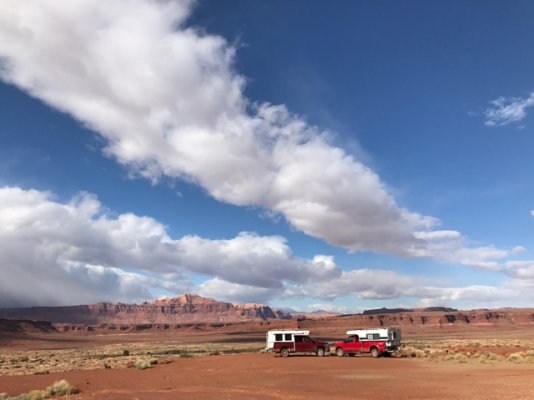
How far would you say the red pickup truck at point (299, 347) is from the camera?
40562mm

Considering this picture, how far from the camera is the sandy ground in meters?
19.3

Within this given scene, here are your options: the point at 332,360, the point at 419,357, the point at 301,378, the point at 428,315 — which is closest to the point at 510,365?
the point at 419,357

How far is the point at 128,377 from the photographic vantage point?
27.7 m

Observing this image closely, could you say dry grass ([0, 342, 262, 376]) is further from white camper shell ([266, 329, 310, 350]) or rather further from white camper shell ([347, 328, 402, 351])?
white camper shell ([347, 328, 402, 351])

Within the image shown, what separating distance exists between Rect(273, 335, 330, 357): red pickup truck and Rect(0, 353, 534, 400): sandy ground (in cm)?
583

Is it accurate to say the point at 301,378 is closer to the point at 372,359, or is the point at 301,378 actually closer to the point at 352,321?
the point at 372,359

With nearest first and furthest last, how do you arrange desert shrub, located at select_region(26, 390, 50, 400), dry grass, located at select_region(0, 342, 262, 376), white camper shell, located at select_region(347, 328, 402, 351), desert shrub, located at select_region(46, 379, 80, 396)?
1. desert shrub, located at select_region(26, 390, 50, 400)
2. desert shrub, located at select_region(46, 379, 80, 396)
3. dry grass, located at select_region(0, 342, 262, 376)
4. white camper shell, located at select_region(347, 328, 402, 351)

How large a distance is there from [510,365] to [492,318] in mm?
168077

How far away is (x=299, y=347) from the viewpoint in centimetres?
4062

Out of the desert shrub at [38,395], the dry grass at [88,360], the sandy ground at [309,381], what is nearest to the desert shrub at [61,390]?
the desert shrub at [38,395]

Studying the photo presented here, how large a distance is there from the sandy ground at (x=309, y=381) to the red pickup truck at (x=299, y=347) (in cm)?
583

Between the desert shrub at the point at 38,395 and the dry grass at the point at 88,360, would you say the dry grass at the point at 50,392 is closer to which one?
the desert shrub at the point at 38,395

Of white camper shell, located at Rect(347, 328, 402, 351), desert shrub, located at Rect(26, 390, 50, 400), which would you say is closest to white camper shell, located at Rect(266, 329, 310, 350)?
white camper shell, located at Rect(347, 328, 402, 351)

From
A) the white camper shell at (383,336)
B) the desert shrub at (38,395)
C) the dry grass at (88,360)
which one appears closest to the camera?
the desert shrub at (38,395)
